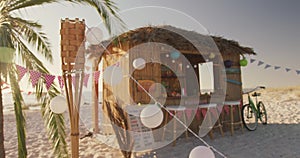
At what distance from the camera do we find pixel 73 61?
2498 mm

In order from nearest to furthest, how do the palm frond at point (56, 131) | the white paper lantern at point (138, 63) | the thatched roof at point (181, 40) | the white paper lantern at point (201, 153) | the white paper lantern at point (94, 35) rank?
the white paper lantern at point (201, 153) → the white paper lantern at point (94, 35) → the palm frond at point (56, 131) → the white paper lantern at point (138, 63) → the thatched roof at point (181, 40)

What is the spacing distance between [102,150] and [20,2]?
3119 mm

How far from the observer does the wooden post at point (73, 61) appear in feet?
8.07

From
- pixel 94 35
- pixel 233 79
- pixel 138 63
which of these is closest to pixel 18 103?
pixel 94 35

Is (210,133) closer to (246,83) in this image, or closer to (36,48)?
(246,83)

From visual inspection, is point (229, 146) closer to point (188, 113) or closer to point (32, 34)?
point (188, 113)

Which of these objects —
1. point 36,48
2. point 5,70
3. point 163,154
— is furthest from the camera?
point 163,154

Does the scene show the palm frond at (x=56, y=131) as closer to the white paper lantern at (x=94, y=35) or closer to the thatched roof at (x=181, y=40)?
the white paper lantern at (x=94, y=35)

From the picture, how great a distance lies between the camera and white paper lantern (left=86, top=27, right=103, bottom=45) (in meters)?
2.73

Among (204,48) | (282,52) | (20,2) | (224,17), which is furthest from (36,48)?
(282,52)

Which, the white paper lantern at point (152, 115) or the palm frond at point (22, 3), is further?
the palm frond at point (22, 3)

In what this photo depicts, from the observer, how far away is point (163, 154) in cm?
459

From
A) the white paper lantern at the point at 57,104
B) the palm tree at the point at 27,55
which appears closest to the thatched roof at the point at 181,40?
the palm tree at the point at 27,55

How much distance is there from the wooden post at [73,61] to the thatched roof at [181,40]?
2.58 metres
